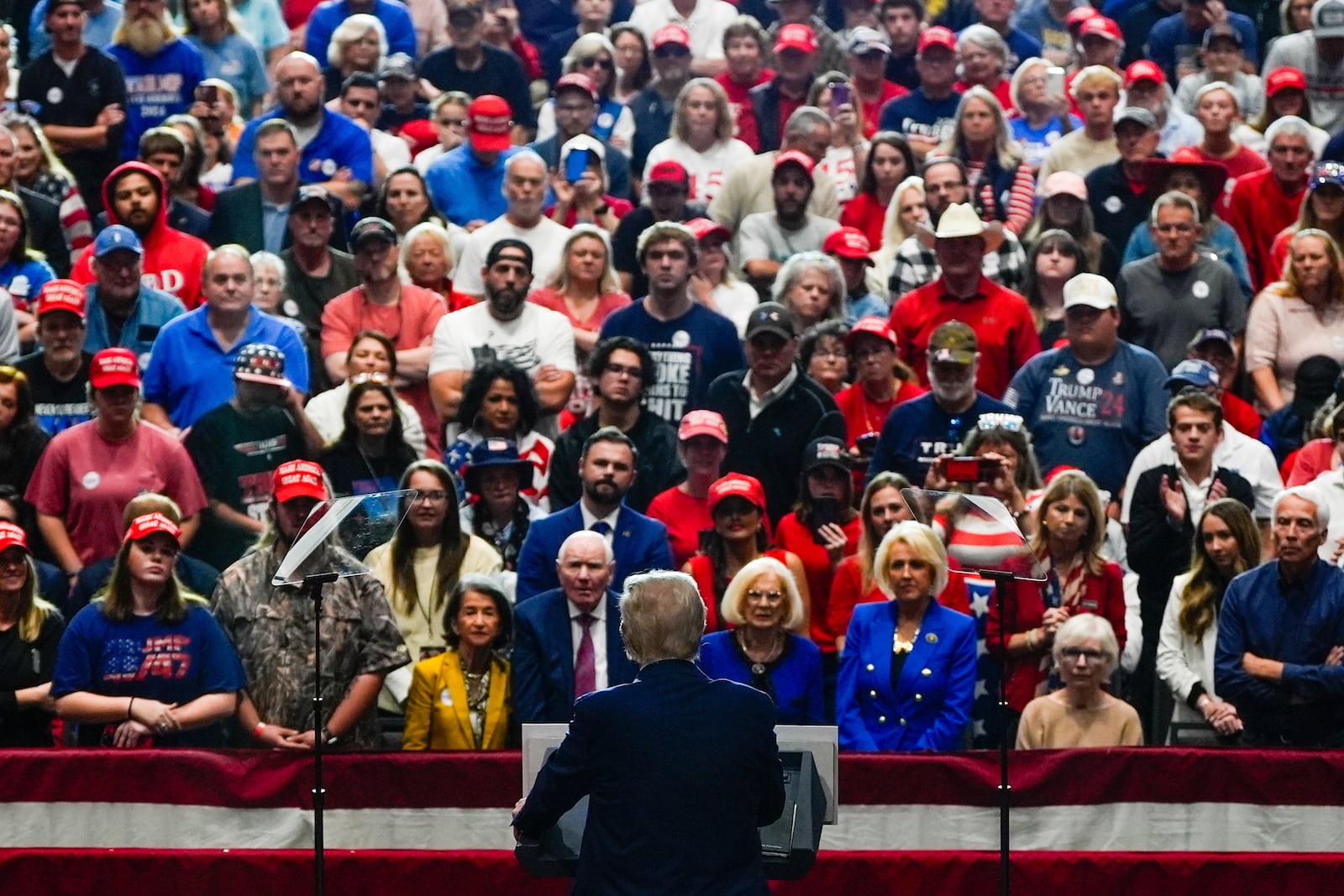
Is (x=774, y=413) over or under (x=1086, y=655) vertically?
over

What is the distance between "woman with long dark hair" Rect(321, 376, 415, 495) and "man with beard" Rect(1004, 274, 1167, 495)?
3092 mm

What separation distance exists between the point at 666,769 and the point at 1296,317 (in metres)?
7.10

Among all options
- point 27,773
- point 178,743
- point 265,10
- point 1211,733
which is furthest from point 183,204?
point 1211,733

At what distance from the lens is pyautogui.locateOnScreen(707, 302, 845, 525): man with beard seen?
11.3 meters

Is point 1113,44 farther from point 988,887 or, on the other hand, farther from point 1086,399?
point 988,887

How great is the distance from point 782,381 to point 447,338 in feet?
6.08

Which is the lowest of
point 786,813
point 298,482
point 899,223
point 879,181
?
point 786,813

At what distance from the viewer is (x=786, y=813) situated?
6555 mm

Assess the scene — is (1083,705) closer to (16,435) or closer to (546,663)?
(546,663)

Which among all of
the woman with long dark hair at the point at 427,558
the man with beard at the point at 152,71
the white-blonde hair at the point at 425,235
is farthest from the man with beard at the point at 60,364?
the man with beard at the point at 152,71

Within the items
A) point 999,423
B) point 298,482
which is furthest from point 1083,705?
point 298,482

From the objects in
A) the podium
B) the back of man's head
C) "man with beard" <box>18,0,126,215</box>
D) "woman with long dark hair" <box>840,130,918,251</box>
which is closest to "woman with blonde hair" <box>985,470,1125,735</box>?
the podium

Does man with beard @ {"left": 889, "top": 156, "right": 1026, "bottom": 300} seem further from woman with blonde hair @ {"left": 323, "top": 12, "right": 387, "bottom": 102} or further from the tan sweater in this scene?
woman with blonde hair @ {"left": 323, "top": 12, "right": 387, "bottom": 102}

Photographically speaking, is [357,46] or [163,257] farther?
[357,46]
